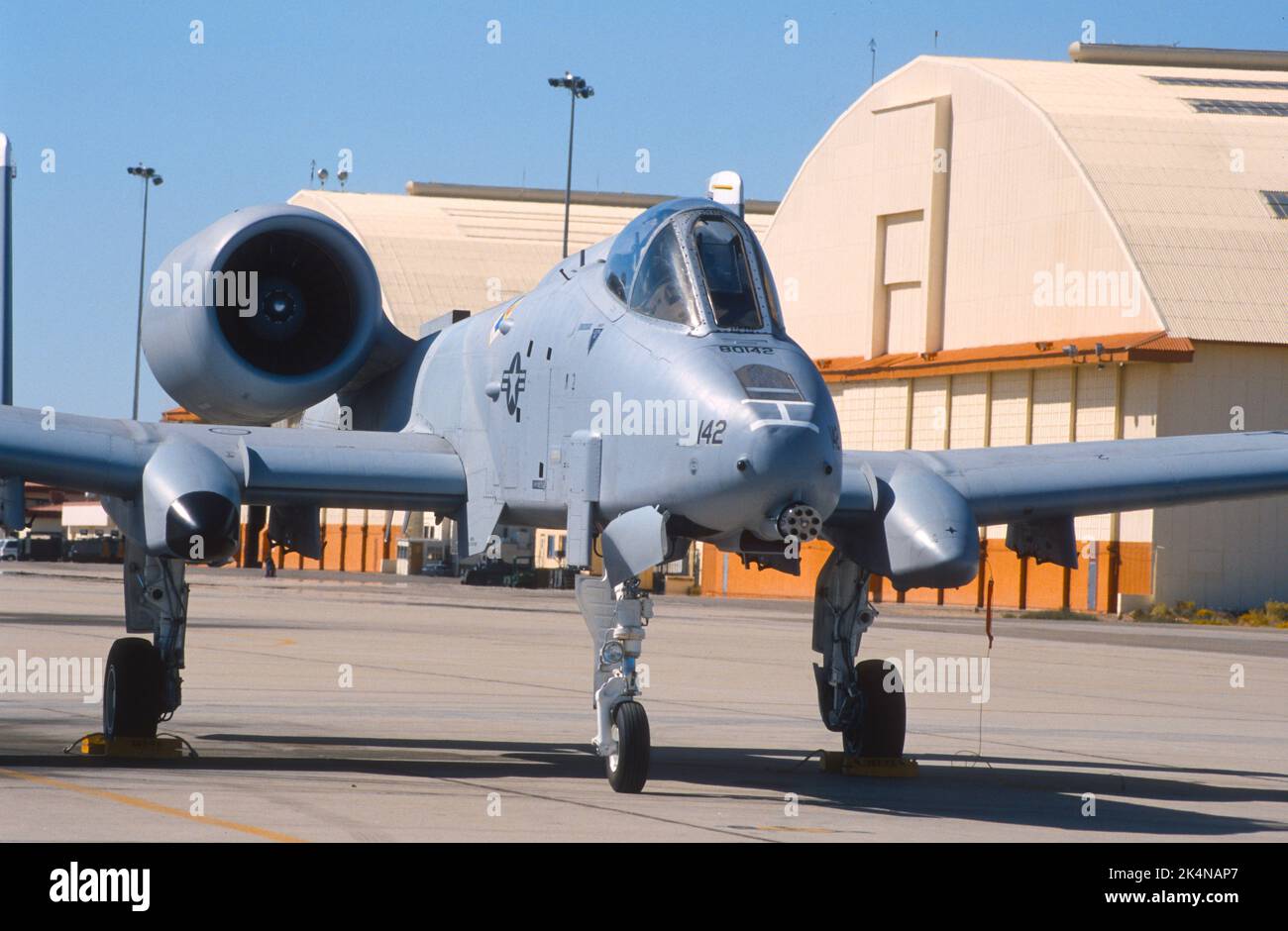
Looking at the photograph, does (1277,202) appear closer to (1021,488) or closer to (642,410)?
(1021,488)

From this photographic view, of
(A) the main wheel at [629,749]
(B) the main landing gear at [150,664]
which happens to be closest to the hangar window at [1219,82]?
(B) the main landing gear at [150,664]

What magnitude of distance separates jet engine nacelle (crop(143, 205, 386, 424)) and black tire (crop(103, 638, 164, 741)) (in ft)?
10.8

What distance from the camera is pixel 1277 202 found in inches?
2442

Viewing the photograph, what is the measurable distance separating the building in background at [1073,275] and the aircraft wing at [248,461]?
46.5 metres

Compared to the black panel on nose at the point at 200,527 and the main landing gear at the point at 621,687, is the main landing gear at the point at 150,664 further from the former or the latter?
the main landing gear at the point at 621,687

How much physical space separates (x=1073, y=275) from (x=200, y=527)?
170 feet

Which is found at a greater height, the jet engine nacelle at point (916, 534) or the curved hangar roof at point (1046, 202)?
the curved hangar roof at point (1046, 202)

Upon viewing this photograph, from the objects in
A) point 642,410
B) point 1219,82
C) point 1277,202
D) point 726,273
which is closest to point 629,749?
point 642,410

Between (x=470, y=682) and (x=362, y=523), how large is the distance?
241 feet

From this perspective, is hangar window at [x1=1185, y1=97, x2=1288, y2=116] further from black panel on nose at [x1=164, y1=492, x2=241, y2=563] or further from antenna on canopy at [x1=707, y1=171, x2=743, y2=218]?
black panel on nose at [x1=164, y1=492, x2=241, y2=563]

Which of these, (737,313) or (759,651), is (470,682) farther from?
(737,313)

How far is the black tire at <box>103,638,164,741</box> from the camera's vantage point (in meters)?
16.2

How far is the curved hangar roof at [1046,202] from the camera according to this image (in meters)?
60.4
